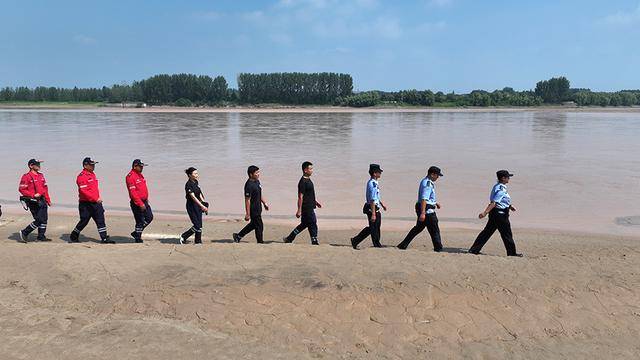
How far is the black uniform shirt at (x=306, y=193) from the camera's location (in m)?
8.42

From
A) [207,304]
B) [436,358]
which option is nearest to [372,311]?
[436,358]

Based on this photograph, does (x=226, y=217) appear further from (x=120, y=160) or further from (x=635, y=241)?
(x=120, y=160)

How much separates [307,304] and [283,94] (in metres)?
138

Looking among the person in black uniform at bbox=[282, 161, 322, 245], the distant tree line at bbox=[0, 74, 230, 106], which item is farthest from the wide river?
the distant tree line at bbox=[0, 74, 230, 106]

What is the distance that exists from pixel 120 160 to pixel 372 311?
66.6 ft

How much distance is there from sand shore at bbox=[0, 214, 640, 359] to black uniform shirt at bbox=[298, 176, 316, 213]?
0.77 m

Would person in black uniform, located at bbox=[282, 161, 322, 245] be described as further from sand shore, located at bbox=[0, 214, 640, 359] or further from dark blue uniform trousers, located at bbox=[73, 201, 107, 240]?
dark blue uniform trousers, located at bbox=[73, 201, 107, 240]

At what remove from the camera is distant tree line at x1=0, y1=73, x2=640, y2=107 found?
5281 inches

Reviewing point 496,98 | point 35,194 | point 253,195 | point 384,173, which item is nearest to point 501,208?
point 253,195

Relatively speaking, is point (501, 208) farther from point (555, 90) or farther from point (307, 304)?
point (555, 90)

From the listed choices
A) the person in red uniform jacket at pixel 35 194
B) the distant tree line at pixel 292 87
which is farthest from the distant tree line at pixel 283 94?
the person in red uniform jacket at pixel 35 194

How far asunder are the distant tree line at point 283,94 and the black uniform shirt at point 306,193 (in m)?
124

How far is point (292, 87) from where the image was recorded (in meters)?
141

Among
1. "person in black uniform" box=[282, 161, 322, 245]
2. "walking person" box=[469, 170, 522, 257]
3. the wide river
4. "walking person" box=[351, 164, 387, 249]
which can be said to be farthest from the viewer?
the wide river
